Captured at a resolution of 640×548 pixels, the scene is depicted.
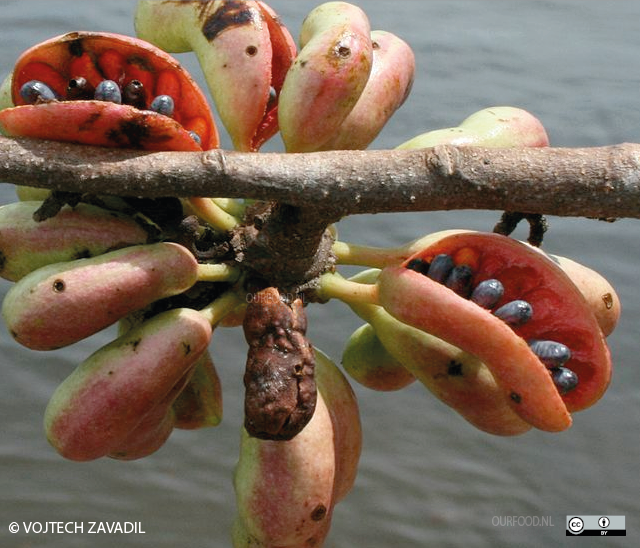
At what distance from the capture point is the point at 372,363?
1671 mm

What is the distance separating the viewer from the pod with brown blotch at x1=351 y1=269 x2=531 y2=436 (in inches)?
54.6

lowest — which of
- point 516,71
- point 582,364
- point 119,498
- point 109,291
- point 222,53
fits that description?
point 119,498

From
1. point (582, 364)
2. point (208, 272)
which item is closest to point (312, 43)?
point (208, 272)

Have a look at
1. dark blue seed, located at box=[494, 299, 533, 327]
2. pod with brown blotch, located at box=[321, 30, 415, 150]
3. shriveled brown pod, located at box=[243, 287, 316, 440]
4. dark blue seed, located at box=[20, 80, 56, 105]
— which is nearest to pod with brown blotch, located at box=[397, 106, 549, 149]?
pod with brown blotch, located at box=[321, 30, 415, 150]

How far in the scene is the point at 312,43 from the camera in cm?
134

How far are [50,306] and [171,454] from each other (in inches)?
49.7

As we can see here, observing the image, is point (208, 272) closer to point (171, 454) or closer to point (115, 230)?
point (115, 230)

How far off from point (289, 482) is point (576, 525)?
3.84ft

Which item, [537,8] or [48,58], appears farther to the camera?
[537,8]

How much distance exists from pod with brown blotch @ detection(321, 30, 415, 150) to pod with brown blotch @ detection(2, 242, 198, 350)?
0.33 meters

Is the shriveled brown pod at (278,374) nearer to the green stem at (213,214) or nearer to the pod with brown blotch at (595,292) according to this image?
the green stem at (213,214)

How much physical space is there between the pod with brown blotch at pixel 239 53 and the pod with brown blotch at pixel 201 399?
1.23 feet

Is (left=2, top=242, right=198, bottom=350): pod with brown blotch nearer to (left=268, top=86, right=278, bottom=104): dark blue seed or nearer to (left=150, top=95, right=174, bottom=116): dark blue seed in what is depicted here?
(left=150, top=95, right=174, bottom=116): dark blue seed

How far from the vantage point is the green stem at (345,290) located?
1421mm
